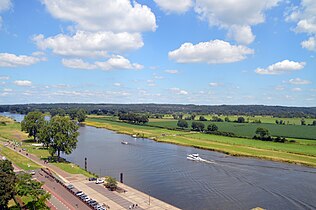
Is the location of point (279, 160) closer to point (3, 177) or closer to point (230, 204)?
point (230, 204)

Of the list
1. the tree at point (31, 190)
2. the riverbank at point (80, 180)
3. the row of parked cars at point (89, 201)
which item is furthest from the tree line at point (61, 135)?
the tree at point (31, 190)

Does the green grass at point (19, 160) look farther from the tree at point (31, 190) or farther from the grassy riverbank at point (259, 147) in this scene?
the grassy riverbank at point (259, 147)

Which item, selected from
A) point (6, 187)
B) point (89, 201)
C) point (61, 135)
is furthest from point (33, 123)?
point (6, 187)

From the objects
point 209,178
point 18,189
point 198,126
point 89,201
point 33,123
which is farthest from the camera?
point 198,126

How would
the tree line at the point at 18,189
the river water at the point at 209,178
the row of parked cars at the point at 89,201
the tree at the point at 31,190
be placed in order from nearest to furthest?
the tree line at the point at 18,189, the tree at the point at 31,190, the row of parked cars at the point at 89,201, the river water at the point at 209,178

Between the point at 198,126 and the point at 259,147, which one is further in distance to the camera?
the point at 198,126

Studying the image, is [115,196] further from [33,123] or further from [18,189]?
[33,123]
